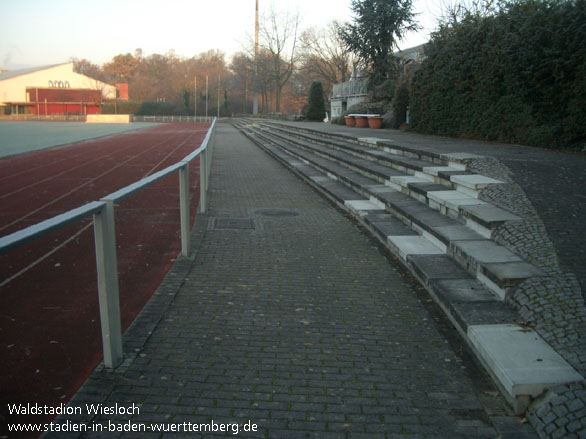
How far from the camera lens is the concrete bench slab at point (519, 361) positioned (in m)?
2.92

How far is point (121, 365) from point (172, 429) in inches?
33.8

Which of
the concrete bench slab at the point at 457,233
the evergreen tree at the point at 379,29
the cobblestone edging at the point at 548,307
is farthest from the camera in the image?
the evergreen tree at the point at 379,29

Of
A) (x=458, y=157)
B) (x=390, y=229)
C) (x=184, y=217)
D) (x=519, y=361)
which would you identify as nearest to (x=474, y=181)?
(x=390, y=229)

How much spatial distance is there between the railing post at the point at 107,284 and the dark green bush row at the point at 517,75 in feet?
31.7

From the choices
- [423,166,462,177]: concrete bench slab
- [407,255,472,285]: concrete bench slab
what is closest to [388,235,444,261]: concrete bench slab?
[407,255,472,285]: concrete bench slab

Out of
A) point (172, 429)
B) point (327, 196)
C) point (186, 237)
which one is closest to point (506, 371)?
point (172, 429)

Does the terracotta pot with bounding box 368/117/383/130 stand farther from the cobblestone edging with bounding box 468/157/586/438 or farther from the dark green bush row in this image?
the cobblestone edging with bounding box 468/157/586/438

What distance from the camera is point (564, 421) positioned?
2662 mm

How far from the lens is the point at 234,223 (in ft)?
26.6

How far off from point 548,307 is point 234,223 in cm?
523

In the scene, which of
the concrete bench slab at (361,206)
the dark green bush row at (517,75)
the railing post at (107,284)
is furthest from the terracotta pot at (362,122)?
the railing post at (107,284)

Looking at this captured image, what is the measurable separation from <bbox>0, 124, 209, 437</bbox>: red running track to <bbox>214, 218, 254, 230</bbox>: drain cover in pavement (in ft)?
2.19

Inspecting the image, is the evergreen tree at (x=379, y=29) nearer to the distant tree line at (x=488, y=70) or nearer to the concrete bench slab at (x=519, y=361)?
the distant tree line at (x=488, y=70)

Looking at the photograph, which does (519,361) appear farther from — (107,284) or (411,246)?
(411,246)
